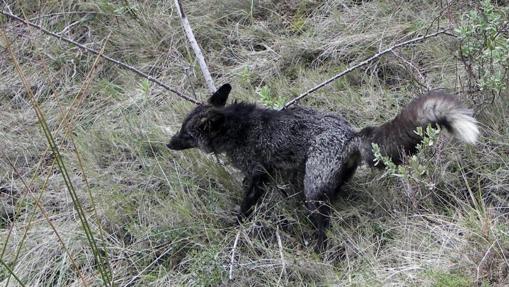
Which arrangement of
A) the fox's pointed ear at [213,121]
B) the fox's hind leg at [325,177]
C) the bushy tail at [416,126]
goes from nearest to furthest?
the bushy tail at [416,126]
the fox's hind leg at [325,177]
the fox's pointed ear at [213,121]

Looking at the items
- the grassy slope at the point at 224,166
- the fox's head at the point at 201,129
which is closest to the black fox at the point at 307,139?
the fox's head at the point at 201,129

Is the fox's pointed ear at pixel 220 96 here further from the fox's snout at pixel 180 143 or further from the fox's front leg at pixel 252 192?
the fox's front leg at pixel 252 192

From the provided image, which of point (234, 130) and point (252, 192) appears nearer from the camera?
point (252, 192)

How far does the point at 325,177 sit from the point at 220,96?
117cm

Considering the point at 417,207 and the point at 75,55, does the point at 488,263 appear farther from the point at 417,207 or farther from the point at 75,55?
the point at 75,55

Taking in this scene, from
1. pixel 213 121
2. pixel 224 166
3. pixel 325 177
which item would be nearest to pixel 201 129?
pixel 213 121

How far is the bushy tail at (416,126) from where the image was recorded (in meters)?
4.26

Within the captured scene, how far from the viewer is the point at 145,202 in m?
5.38

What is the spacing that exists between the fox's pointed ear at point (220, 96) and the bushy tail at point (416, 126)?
115 cm

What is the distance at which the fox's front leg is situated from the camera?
16.8ft

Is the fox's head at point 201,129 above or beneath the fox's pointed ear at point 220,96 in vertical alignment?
beneath

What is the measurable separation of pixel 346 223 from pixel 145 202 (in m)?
1.48

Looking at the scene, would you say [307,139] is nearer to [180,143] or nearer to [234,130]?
[234,130]

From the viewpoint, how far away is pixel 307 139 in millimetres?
5059
